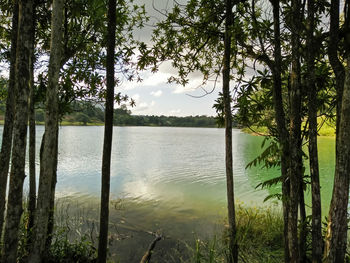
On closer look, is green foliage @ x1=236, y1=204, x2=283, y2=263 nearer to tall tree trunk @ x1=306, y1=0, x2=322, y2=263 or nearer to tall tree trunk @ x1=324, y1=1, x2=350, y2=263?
tall tree trunk @ x1=306, y1=0, x2=322, y2=263

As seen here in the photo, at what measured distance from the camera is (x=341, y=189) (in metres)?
2.76

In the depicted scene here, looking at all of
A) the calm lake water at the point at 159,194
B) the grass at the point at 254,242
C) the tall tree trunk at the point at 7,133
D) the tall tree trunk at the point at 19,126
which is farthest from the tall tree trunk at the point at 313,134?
the tall tree trunk at the point at 7,133

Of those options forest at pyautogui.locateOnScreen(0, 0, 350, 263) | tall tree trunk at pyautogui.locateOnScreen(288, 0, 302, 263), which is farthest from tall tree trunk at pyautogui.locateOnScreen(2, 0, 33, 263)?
tall tree trunk at pyautogui.locateOnScreen(288, 0, 302, 263)

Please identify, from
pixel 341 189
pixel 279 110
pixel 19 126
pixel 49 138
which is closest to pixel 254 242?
pixel 341 189

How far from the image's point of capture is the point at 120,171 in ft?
57.2

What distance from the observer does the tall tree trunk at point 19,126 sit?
298 centimetres

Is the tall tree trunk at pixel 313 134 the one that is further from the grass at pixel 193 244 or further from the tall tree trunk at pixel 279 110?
the grass at pixel 193 244

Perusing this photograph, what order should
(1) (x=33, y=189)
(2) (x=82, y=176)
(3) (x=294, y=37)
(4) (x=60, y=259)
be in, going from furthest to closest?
(2) (x=82, y=176), (1) (x=33, y=189), (4) (x=60, y=259), (3) (x=294, y=37)

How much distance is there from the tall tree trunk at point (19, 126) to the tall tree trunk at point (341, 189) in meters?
4.25

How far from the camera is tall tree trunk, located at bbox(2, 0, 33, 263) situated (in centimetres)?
298

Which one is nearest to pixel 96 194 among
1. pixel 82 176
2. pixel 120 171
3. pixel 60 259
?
pixel 82 176

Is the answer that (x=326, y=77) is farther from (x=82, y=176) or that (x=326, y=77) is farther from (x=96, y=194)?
(x=82, y=176)

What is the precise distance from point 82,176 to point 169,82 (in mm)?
12188

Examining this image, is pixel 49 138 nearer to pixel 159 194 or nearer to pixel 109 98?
pixel 109 98
